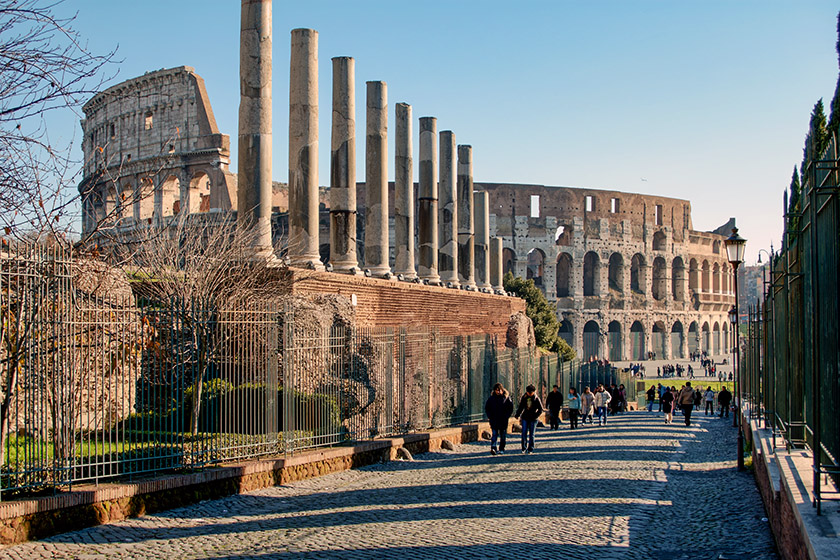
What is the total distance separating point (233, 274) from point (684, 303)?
49831 millimetres

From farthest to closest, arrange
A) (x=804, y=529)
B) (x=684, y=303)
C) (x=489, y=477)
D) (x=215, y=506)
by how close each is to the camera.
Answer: (x=684, y=303)
(x=489, y=477)
(x=215, y=506)
(x=804, y=529)

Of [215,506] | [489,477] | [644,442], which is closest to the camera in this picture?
[215,506]

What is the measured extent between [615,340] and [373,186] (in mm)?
38659

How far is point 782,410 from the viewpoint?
292 inches

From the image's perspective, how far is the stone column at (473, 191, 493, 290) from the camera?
28.4m

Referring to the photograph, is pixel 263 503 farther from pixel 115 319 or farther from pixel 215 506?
pixel 115 319

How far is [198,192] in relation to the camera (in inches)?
1330

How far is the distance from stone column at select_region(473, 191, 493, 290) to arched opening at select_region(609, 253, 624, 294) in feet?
87.5

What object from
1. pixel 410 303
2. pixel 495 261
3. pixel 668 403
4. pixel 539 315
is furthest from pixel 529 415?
pixel 539 315

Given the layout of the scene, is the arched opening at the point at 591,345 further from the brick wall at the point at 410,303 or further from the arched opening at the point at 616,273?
the brick wall at the point at 410,303

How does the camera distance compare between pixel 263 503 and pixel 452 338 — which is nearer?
pixel 263 503

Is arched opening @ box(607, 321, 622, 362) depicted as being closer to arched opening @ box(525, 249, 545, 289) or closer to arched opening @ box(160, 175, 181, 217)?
arched opening @ box(525, 249, 545, 289)

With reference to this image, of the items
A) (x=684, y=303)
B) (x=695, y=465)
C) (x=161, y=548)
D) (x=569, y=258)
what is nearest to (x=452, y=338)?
(x=695, y=465)

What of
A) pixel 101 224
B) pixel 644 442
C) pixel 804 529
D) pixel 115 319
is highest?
pixel 101 224
